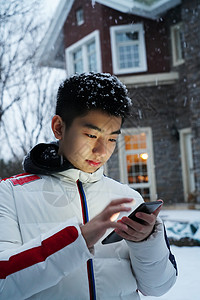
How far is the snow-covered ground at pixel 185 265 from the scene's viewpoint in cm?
262

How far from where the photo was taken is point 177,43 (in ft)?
31.1

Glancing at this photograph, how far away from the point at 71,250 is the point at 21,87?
455cm

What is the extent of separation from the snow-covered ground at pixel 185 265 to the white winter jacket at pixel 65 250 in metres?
1.57

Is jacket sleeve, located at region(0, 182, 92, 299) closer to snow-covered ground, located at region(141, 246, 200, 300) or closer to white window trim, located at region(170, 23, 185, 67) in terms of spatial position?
snow-covered ground, located at region(141, 246, 200, 300)

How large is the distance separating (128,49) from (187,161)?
11.5 feet

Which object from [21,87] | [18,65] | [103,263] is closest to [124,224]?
[103,263]

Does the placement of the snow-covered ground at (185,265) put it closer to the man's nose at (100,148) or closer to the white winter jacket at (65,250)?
the white winter jacket at (65,250)

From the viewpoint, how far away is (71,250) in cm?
85

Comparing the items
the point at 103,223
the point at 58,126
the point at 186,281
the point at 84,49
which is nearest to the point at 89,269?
the point at 103,223

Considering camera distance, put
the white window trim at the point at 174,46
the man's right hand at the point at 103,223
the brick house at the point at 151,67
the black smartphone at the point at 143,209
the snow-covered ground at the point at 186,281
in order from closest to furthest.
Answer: the man's right hand at the point at 103,223 < the black smartphone at the point at 143,209 < the snow-covered ground at the point at 186,281 < the brick house at the point at 151,67 < the white window trim at the point at 174,46

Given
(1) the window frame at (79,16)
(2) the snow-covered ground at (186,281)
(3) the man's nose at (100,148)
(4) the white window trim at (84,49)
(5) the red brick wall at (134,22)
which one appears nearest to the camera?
(3) the man's nose at (100,148)

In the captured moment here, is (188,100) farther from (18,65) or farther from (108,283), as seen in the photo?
(108,283)

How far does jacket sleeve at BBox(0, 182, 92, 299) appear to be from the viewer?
86 centimetres

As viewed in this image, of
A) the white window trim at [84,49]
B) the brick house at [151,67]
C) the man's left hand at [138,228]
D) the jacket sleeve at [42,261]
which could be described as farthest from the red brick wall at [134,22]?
the jacket sleeve at [42,261]
